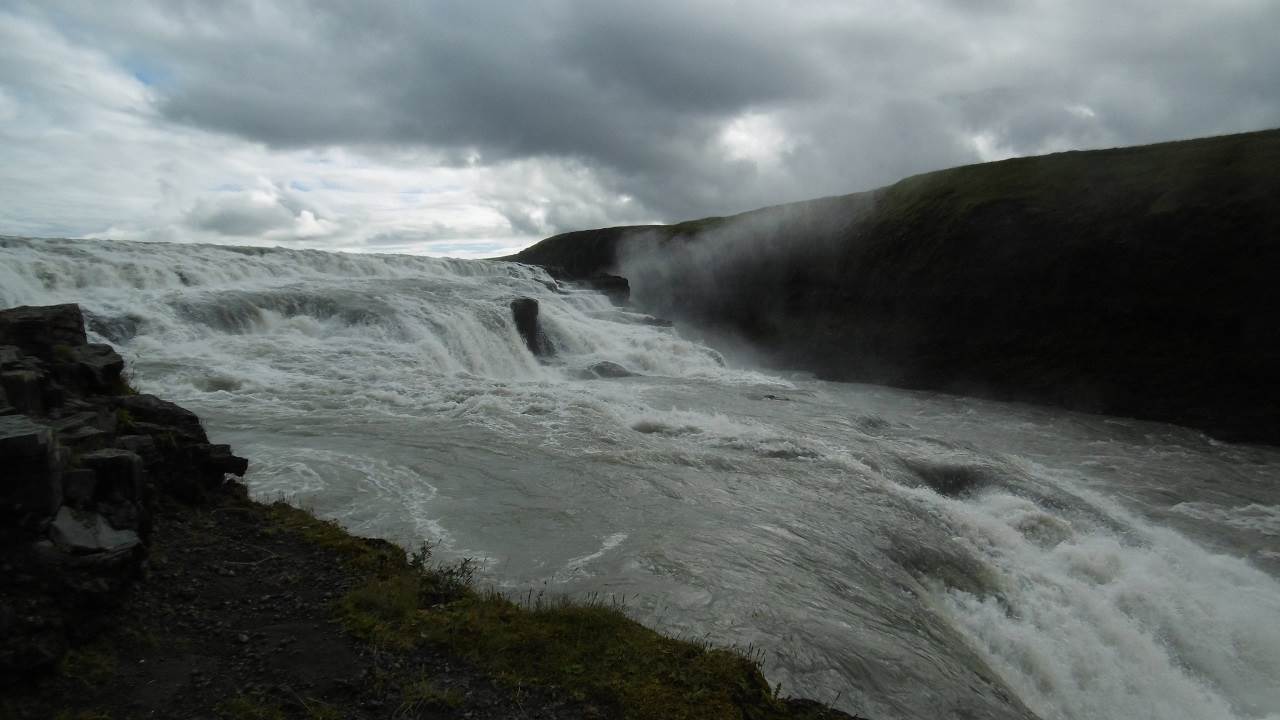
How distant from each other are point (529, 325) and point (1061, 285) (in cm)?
2294

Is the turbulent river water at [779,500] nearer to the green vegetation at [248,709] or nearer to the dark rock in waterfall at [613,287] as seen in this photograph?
the green vegetation at [248,709]

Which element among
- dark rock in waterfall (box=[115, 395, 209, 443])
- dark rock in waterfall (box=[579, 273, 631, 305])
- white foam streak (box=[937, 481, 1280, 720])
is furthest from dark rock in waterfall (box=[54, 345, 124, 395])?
dark rock in waterfall (box=[579, 273, 631, 305])

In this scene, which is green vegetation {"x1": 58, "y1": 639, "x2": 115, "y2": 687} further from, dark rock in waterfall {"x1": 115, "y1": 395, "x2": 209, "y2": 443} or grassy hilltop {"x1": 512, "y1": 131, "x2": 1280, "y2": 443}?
grassy hilltop {"x1": 512, "y1": 131, "x2": 1280, "y2": 443}

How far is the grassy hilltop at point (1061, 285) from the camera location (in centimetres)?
2297

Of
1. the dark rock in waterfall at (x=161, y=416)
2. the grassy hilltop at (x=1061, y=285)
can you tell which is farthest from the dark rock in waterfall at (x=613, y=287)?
the dark rock in waterfall at (x=161, y=416)

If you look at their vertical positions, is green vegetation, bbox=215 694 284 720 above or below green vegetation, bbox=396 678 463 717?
above

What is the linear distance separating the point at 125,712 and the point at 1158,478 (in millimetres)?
20311

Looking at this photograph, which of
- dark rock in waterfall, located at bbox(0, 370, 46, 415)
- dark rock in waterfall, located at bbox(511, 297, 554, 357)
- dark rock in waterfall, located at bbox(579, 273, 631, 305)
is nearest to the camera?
dark rock in waterfall, located at bbox(0, 370, 46, 415)

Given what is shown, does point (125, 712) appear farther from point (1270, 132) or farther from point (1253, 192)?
point (1270, 132)

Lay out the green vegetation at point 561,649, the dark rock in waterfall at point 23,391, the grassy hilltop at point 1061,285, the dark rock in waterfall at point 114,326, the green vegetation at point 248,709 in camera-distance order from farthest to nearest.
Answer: the grassy hilltop at point 1061,285 < the dark rock in waterfall at point 114,326 < the dark rock in waterfall at point 23,391 < the green vegetation at point 561,649 < the green vegetation at point 248,709

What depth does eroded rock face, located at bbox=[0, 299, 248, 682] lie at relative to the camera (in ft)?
15.0

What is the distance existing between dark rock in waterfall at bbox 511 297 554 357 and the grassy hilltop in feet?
53.9

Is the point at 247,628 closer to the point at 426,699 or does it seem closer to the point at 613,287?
the point at 426,699

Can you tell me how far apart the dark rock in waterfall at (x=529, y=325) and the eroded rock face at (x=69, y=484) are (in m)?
20.1
